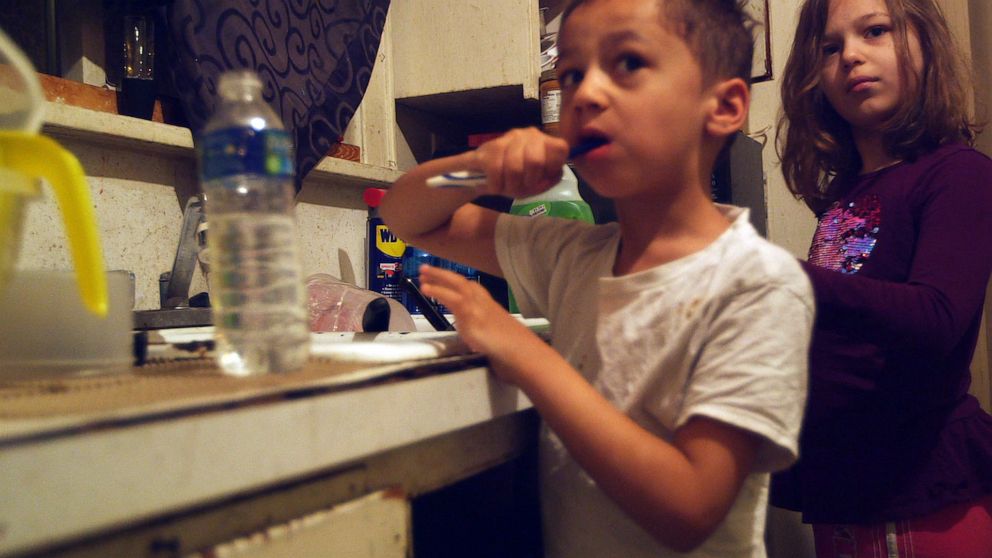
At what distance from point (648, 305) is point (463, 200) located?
28 centimetres

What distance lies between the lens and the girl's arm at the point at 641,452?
0.52 meters

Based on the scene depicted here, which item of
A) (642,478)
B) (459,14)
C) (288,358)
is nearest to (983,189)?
(642,478)

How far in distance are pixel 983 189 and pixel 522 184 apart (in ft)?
2.56

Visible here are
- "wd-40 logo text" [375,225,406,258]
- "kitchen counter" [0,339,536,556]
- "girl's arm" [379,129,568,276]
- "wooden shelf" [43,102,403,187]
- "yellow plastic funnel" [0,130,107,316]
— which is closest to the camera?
"kitchen counter" [0,339,536,556]

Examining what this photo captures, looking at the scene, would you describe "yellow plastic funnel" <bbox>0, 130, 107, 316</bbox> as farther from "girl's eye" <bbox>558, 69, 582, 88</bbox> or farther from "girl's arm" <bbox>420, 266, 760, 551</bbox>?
"girl's eye" <bbox>558, 69, 582, 88</bbox>

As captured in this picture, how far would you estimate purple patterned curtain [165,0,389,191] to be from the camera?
107 cm

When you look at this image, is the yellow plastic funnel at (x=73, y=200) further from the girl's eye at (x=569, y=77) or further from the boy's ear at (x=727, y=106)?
the boy's ear at (x=727, y=106)

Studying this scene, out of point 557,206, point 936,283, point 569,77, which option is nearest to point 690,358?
point 569,77

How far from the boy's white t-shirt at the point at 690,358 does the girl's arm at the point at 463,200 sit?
13cm

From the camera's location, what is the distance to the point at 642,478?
0.52 meters

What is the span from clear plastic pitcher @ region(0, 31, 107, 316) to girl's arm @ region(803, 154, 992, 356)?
784 mm

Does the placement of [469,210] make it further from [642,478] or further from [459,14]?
[459,14]

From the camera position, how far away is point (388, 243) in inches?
57.7

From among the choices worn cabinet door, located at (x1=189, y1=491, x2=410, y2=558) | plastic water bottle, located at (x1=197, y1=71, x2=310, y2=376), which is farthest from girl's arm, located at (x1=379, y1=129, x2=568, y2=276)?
worn cabinet door, located at (x1=189, y1=491, x2=410, y2=558)
